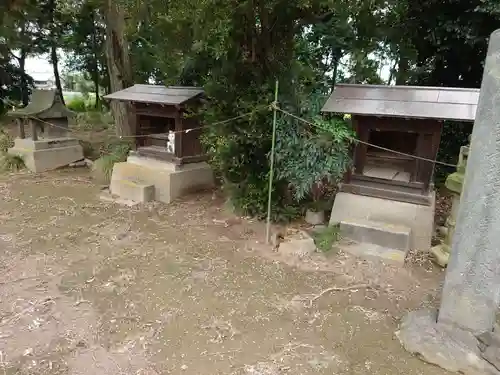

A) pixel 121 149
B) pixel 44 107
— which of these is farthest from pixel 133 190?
pixel 44 107

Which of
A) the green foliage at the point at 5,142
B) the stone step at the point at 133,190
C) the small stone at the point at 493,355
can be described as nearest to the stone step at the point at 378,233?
the small stone at the point at 493,355

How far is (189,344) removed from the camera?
3.36 meters

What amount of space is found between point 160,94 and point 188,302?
4.49 metres

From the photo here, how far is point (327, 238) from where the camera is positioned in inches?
203

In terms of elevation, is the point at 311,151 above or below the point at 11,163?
above

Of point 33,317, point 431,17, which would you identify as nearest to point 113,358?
Result: point 33,317

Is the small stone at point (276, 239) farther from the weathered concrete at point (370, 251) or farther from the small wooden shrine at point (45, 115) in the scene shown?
the small wooden shrine at point (45, 115)

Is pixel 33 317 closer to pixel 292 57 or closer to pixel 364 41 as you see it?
pixel 292 57

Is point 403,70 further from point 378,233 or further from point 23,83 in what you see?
point 23,83

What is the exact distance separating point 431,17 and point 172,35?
6.34 meters

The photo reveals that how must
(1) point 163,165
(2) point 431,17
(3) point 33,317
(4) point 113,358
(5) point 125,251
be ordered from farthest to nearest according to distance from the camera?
(2) point 431,17 → (1) point 163,165 → (5) point 125,251 → (3) point 33,317 → (4) point 113,358

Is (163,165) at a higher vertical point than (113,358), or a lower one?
higher

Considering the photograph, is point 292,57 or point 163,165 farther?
point 163,165

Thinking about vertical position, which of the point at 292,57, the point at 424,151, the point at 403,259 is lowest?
the point at 403,259
